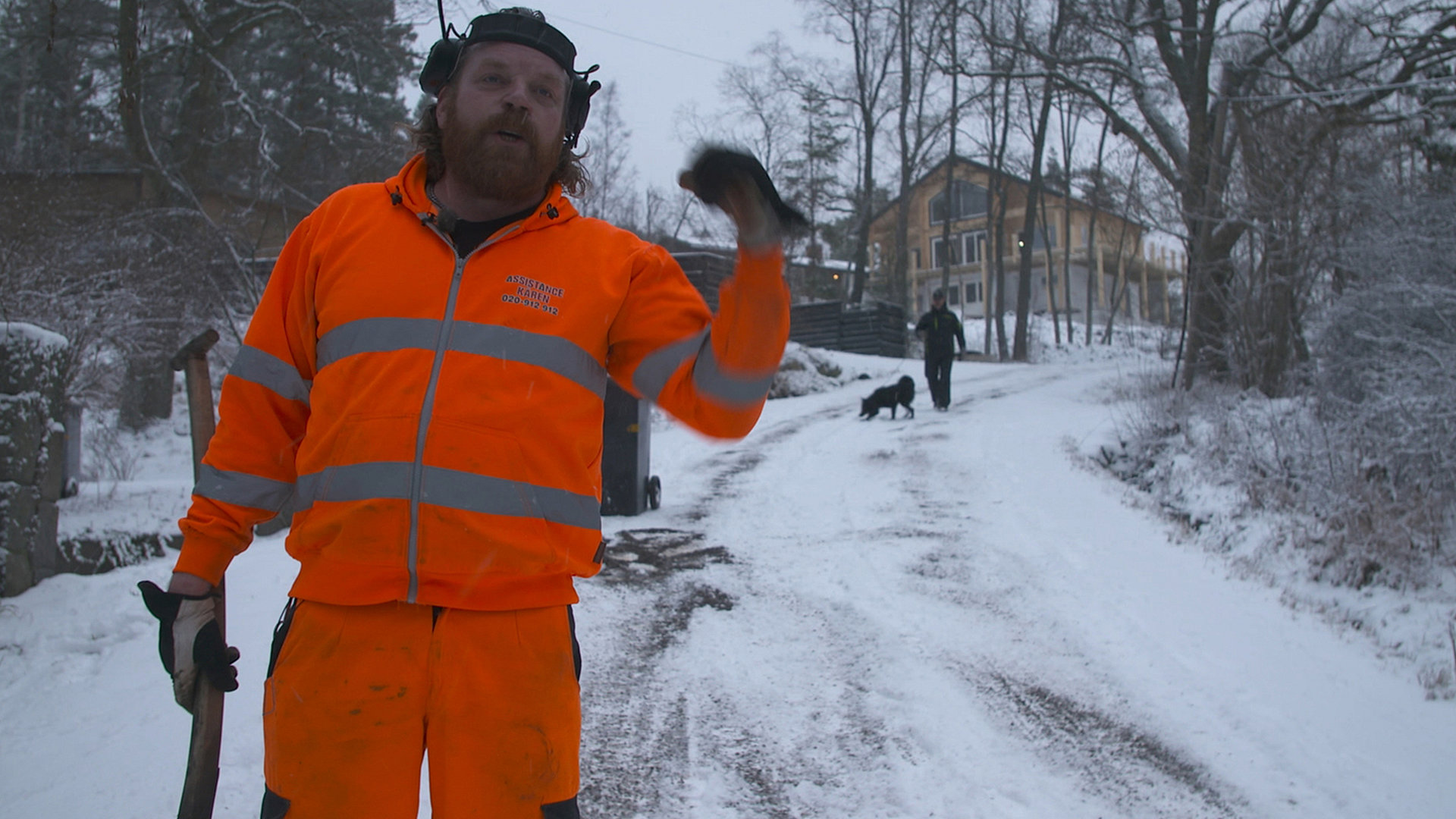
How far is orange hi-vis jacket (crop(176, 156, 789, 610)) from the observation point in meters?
1.64

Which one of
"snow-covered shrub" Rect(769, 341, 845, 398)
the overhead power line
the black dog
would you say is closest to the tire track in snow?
the black dog

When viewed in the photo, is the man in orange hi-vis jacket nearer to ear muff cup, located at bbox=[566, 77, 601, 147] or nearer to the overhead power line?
ear muff cup, located at bbox=[566, 77, 601, 147]

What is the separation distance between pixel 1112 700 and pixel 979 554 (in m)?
2.19

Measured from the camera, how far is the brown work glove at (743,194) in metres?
1.60

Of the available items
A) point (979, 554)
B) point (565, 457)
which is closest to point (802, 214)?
point (565, 457)

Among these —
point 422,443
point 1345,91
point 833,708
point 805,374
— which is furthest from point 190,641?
point 805,374

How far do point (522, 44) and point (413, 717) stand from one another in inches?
52.2

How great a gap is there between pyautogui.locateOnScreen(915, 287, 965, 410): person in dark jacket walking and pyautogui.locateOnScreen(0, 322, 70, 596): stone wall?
10688 mm

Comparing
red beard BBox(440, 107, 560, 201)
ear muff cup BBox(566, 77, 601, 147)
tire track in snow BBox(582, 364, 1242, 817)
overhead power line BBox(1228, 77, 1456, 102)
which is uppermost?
overhead power line BBox(1228, 77, 1456, 102)

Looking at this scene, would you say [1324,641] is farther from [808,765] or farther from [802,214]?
[802,214]

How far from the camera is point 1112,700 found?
398 centimetres

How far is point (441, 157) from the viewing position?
2.02 m

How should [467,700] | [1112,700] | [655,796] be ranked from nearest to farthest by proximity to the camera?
[467,700]
[655,796]
[1112,700]

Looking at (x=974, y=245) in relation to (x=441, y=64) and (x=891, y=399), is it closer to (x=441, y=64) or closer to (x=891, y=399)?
(x=891, y=399)
